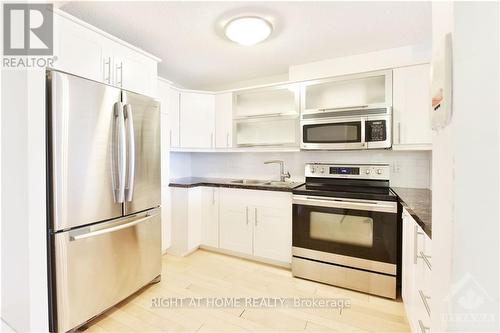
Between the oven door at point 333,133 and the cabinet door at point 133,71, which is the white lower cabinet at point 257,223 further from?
the cabinet door at point 133,71

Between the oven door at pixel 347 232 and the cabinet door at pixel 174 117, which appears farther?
the cabinet door at pixel 174 117

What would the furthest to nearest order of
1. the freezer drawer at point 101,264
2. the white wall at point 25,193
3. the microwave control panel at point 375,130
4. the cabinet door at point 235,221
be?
the cabinet door at point 235,221, the microwave control panel at point 375,130, the freezer drawer at point 101,264, the white wall at point 25,193

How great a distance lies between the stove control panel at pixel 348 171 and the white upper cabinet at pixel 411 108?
1.00 ft

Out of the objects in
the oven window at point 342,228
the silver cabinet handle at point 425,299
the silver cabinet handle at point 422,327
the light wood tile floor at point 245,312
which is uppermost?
the oven window at point 342,228

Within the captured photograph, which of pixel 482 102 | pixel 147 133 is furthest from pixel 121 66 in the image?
pixel 482 102

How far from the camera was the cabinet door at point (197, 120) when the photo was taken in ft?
9.85

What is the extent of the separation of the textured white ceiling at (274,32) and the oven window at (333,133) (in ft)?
Answer: 2.57

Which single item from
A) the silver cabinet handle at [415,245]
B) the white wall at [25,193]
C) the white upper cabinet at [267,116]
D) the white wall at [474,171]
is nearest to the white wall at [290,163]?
the white upper cabinet at [267,116]

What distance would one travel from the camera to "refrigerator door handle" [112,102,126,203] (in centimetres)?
168

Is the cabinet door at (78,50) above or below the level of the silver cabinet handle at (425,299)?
above

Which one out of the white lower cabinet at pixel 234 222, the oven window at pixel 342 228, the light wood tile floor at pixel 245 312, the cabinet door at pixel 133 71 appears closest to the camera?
the light wood tile floor at pixel 245 312

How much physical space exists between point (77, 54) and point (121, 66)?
1.11 ft

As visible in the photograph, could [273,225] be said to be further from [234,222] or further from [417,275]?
[417,275]

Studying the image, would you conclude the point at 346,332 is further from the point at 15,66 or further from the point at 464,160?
the point at 15,66
